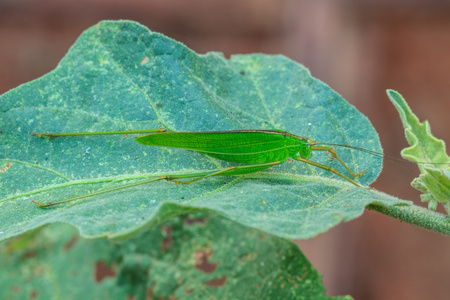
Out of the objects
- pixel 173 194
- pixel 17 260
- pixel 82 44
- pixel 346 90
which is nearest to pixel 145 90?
pixel 82 44

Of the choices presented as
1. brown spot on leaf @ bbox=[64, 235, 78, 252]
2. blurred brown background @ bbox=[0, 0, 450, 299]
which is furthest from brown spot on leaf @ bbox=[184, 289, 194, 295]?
blurred brown background @ bbox=[0, 0, 450, 299]

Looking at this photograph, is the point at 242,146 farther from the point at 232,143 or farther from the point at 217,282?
the point at 217,282

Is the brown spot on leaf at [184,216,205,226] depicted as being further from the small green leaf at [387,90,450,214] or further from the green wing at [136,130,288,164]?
the small green leaf at [387,90,450,214]

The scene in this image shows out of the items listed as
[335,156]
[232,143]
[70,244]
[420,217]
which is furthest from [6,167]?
[420,217]

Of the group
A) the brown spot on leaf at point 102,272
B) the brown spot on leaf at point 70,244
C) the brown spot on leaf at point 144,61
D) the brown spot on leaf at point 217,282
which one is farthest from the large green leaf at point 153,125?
the brown spot on leaf at point 70,244

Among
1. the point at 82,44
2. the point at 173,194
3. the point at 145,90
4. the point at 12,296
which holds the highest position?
the point at 82,44

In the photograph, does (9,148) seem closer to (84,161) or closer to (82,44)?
(84,161)
